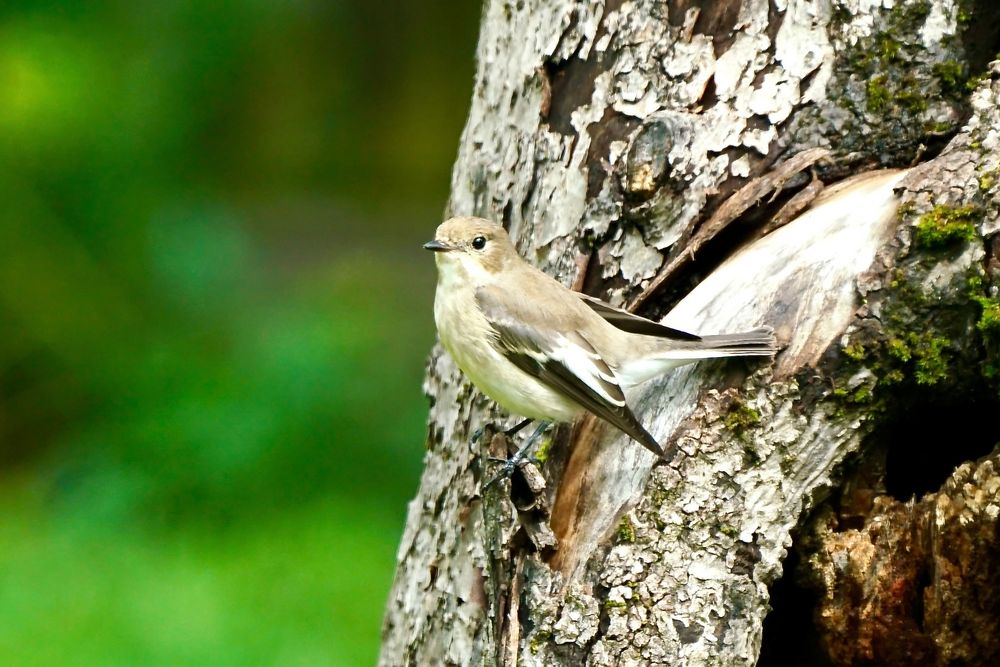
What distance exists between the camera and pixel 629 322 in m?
3.18

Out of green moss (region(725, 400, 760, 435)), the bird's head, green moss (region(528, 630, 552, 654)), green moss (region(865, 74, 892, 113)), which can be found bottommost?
green moss (region(528, 630, 552, 654))

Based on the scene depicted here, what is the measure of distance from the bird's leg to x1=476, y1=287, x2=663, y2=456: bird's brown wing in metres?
0.19

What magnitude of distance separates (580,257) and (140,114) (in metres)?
3.68

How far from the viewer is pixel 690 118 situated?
313 cm

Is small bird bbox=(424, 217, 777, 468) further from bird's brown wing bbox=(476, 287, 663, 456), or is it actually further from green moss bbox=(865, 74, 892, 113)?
green moss bbox=(865, 74, 892, 113)

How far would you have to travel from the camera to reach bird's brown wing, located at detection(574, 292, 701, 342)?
2.99m

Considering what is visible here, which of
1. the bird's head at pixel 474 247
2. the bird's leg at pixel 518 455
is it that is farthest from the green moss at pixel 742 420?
the bird's head at pixel 474 247

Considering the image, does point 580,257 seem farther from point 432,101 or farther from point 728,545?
point 432,101

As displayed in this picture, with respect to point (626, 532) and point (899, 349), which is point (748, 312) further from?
point (626, 532)

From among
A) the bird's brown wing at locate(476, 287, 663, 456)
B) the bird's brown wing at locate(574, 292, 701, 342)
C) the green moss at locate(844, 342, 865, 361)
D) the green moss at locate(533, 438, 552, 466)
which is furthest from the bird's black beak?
the green moss at locate(844, 342, 865, 361)

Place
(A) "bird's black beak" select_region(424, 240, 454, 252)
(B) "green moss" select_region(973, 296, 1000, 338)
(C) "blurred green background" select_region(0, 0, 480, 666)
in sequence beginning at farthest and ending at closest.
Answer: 1. (C) "blurred green background" select_region(0, 0, 480, 666)
2. (A) "bird's black beak" select_region(424, 240, 454, 252)
3. (B) "green moss" select_region(973, 296, 1000, 338)

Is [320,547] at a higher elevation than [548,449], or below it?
higher

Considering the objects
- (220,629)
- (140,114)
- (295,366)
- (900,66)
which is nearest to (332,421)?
(295,366)

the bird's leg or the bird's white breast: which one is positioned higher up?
the bird's white breast
